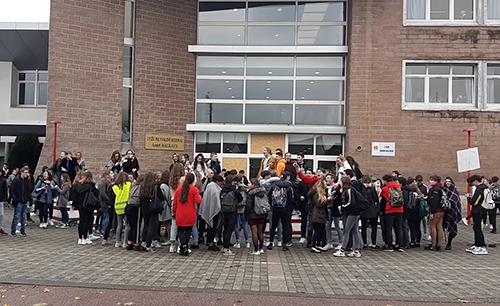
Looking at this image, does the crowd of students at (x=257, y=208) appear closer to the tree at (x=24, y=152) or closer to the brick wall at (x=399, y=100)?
the brick wall at (x=399, y=100)

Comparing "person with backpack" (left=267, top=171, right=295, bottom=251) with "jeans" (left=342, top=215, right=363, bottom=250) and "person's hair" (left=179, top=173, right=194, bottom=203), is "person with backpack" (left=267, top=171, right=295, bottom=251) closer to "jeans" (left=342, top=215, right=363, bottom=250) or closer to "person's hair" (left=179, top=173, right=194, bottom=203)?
"jeans" (left=342, top=215, right=363, bottom=250)

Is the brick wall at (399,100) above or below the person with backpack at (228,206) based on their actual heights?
above

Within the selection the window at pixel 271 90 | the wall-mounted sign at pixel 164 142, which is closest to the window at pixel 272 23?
the window at pixel 271 90

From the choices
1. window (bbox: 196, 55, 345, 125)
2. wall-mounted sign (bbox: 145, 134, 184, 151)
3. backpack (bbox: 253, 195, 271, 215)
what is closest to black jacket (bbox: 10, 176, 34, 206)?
backpack (bbox: 253, 195, 271, 215)

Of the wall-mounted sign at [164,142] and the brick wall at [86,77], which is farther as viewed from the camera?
the wall-mounted sign at [164,142]

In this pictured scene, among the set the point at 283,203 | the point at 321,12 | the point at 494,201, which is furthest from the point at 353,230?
the point at 321,12

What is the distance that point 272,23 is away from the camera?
19.8 meters

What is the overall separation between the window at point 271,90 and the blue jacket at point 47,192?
25.3 feet

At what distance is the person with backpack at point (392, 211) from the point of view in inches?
422

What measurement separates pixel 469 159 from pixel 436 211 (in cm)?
576

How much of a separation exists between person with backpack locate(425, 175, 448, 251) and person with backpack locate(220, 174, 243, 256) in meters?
4.54

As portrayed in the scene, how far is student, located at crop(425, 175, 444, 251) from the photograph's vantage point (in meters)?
11.0

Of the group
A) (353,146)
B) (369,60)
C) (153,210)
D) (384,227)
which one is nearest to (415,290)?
(384,227)

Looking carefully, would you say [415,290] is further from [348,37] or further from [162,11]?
[162,11]
